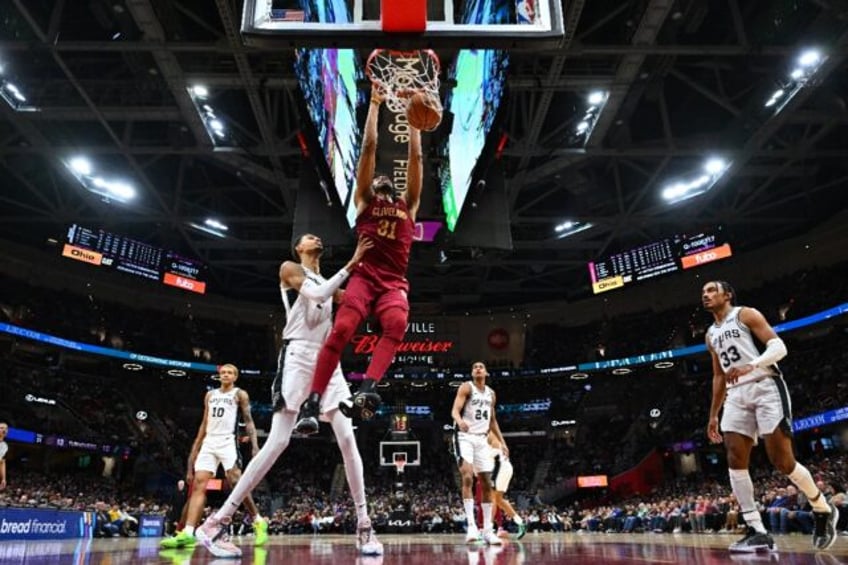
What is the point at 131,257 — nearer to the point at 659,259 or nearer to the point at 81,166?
the point at 81,166

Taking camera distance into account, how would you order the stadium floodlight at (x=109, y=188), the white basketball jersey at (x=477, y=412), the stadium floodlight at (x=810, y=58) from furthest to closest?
the stadium floodlight at (x=109, y=188) → the stadium floodlight at (x=810, y=58) → the white basketball jersey at (x=477, y=412)

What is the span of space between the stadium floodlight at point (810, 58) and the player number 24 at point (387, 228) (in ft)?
46.6

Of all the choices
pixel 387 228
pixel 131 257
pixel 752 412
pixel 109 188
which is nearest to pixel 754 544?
pixel 752 412

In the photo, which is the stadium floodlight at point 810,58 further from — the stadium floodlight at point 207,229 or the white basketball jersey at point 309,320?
the stadium floodlight at point 207,229

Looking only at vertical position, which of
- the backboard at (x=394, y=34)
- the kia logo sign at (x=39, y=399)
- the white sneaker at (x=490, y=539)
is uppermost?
the kia logo sign at (x=39, y=399)

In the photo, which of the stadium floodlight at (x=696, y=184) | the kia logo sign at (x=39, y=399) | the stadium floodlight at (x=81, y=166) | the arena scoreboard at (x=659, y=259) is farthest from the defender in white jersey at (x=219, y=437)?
the kia logo sign at (x=39, y=399)

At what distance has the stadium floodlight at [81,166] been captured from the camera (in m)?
20.5

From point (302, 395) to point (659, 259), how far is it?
2403 centimetres

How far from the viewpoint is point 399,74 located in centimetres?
613

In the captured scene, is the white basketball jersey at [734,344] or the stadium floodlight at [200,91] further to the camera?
the stadium floodlight at [200,91]

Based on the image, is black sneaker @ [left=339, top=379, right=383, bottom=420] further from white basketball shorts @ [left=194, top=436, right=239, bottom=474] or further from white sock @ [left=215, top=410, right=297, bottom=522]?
white basketball shorts @ [left=194, top=436, right=239, bottom=474]

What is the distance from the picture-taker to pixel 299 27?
17.4 feet

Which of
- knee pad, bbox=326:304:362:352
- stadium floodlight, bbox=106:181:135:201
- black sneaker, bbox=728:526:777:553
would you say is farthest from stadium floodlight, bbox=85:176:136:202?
black sneaker, bbox=728:526:777:553

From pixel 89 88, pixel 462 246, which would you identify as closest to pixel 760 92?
pixel 462 246
